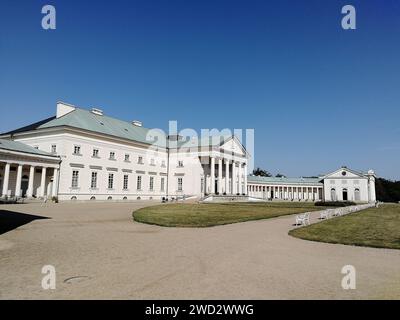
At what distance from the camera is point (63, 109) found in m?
50.8

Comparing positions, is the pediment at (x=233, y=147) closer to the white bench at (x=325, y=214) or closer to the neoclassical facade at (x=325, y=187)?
the neoclassical facade at (x=325, y=187)

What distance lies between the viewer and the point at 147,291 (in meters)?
6.05

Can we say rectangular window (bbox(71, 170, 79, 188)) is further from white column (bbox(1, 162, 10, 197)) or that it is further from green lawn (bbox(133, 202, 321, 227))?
green lawn (bbox(133, 202, 321, 227))

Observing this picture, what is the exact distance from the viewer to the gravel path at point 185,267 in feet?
20.0

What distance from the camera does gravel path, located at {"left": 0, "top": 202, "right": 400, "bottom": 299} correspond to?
6.09m

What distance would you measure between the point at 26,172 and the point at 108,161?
40.2ft

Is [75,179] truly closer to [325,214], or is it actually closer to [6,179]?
[6,179]

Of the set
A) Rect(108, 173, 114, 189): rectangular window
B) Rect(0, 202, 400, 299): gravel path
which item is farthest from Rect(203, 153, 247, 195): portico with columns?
Rect(0, 202, 400, 299): gravel path

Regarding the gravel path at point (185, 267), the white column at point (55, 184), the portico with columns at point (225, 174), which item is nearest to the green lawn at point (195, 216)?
the gravel path at point (185, 267)

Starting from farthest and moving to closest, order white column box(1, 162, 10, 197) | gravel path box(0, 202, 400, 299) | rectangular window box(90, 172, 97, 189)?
rectangular window box(90, 172, 97, 189)
white column box(1, 162, 10, 197)
gravel path box(0, 202, 400, 299)

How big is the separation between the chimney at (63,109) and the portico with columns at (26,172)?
32.1 feet

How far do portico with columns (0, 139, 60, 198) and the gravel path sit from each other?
28730 millimetres
